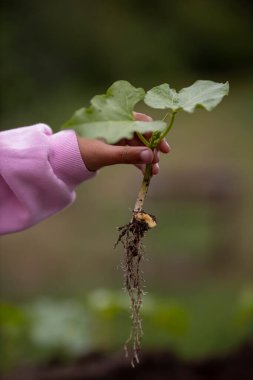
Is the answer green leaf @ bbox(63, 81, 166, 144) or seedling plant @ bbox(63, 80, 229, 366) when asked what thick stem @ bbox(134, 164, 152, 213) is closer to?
seedling plant @ bbox(63, 80, 229, 366)

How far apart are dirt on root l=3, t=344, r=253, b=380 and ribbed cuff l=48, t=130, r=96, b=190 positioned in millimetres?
1153

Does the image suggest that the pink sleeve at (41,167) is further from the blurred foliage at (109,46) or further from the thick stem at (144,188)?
the blurred foliage at (109,46)

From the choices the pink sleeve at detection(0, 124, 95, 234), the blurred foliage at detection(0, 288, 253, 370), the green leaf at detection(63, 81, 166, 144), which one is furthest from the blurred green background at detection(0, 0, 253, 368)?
the green leaf at detection(63, 81, 166, 144)

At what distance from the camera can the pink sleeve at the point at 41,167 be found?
1.93 m

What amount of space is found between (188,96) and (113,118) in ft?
0.54

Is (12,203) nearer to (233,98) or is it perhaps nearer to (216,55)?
(233,98)

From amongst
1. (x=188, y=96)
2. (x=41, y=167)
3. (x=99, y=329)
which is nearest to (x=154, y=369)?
(x=99, y=329)

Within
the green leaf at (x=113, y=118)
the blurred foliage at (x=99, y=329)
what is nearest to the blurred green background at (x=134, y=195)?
the blurred foliage at (x=99, y=329)

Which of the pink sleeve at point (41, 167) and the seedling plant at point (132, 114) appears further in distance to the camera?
the pink sleeve at point (41, 167)

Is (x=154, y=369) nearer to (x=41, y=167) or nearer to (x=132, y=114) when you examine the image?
(x=41, y=167)

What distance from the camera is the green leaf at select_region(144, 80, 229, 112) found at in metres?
1.60

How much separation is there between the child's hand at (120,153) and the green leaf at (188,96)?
7cm

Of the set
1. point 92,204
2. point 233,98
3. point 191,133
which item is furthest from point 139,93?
point 233,98

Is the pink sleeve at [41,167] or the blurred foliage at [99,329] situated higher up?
the blurred foliage at [99,329]
